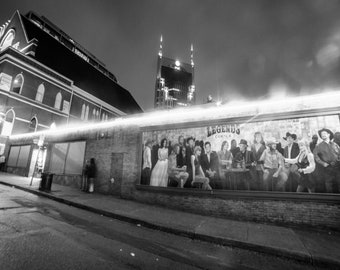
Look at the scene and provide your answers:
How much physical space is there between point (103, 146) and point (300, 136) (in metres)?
10.7

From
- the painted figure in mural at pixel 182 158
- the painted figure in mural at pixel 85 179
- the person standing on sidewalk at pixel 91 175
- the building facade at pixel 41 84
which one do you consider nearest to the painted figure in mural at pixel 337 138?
the painted figure in mural at pixel 182 158

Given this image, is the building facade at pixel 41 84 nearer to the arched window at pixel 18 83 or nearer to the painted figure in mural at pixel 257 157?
the arched window at pixel 18 83

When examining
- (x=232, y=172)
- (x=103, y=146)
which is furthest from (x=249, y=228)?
(x=103, y=146)

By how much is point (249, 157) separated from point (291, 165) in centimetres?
147

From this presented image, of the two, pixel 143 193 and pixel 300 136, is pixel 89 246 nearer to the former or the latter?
pixel 143 193

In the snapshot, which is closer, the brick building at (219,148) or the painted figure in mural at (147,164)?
the brick building at (219,148)

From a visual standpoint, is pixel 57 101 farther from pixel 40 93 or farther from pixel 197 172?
pixel 197 172

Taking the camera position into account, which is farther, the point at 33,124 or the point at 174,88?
the point at 174,88

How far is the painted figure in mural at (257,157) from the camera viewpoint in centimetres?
Result: 712

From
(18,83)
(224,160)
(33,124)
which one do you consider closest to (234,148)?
(224,160)

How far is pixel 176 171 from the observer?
8859mm

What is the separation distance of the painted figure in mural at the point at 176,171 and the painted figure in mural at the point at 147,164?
1.26 metres

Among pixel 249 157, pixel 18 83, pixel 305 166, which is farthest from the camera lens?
pixel 18 83

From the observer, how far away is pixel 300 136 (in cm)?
688
